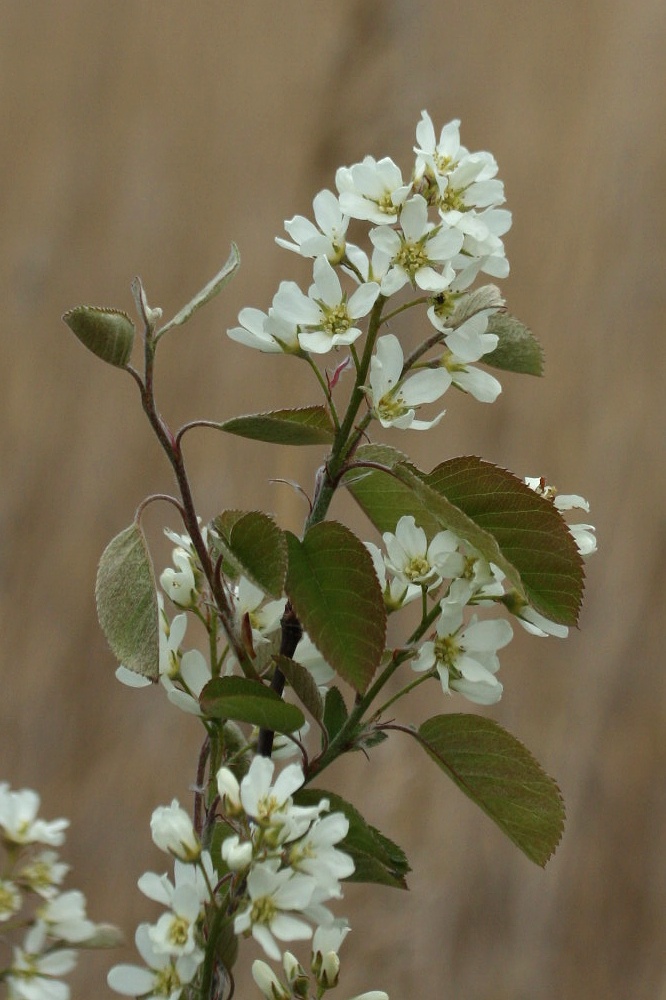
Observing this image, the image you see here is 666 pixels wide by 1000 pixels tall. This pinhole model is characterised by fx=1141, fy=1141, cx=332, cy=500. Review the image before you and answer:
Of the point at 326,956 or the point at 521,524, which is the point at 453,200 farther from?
the point at 326,956

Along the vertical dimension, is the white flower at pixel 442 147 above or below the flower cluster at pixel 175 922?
above

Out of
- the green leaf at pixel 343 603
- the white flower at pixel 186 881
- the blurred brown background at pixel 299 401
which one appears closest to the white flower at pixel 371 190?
the green leaf at pixel 343 603

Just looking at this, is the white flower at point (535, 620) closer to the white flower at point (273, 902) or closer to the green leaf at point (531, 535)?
the green leaf at point (531, 535)

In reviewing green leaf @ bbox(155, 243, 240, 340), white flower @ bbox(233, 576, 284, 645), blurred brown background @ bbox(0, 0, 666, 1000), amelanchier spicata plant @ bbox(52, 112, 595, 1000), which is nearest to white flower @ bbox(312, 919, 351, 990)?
amelanchier spicata plant @ bbox(52, 112, 595, 1000)

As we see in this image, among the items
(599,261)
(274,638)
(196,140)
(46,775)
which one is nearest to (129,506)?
(46,775)

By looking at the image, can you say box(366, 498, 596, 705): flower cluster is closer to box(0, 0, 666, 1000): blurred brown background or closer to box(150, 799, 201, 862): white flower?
box(150, 799, 201, 862): white flower

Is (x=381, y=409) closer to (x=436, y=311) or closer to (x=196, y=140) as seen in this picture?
(x=436, y=311)
